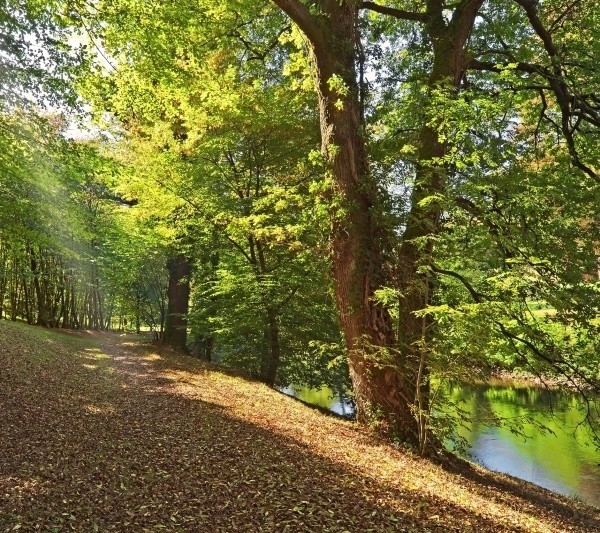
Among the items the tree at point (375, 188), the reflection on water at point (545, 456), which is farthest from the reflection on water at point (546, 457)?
the tree at point (375, 188)

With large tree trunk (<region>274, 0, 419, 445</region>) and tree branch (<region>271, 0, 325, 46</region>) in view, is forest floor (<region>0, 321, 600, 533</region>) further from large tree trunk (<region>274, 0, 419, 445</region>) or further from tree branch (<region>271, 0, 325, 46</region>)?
tree branch (<region>271, 0, 325, 46</region>)

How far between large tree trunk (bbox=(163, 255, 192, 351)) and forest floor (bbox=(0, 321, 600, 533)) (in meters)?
6.68

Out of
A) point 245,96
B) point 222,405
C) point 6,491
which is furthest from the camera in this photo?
point 245,96

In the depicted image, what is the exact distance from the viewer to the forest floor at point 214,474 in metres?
3.81

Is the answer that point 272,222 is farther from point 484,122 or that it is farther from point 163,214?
point 484,122

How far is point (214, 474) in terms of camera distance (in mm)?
4660

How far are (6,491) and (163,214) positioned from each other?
8.34 metres

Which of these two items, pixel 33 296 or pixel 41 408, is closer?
pixel 41 408

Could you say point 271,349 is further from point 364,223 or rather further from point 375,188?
point 375,188

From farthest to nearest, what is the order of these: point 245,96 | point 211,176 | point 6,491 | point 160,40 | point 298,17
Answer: point 211,176, point 245,96, point 160,40, point 298,17, point 6,491

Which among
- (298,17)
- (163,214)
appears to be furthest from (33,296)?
(298,17)

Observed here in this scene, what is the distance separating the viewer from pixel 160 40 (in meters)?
8.29

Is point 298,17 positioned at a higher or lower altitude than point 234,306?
higher

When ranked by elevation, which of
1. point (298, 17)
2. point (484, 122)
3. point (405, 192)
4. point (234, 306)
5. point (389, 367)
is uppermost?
point (298, 17)
